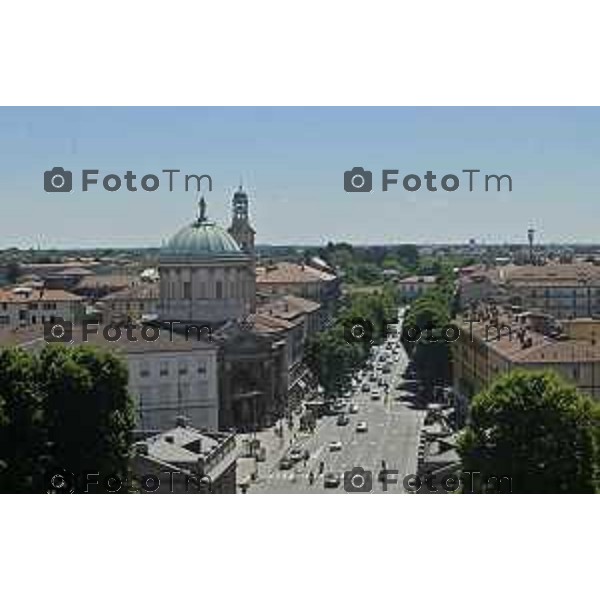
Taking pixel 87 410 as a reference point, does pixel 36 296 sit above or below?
above

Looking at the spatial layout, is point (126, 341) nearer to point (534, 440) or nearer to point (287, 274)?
point (534, 440)

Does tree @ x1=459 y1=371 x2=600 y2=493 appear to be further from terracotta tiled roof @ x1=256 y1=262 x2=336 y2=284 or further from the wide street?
terracotta tiled roof @ x1=256 y1=262 x2=336 y2=284

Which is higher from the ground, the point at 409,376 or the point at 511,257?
the point at 511,257

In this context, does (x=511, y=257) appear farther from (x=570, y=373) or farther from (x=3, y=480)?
(x=3, y=480)

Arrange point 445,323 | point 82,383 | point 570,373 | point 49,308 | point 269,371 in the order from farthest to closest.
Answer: point 49,308, point 445,323, point 269,371, point 570,373, point 82,383

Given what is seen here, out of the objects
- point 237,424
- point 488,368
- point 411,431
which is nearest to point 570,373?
point 488,368

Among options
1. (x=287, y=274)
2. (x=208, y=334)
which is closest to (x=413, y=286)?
(x=287, y=274)
